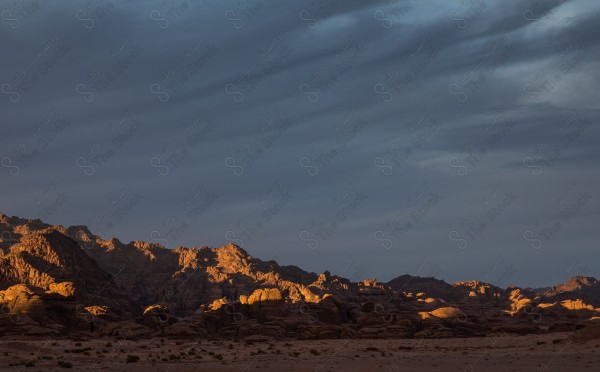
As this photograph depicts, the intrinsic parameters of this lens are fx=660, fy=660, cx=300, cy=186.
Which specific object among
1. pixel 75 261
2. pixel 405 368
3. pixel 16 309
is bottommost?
pixel 405 368

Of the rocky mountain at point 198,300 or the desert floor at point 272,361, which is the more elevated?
the rocky mountain at point 198,300

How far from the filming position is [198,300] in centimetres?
15825

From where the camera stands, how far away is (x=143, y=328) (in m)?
90.7

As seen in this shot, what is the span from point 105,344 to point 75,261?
46.0 m

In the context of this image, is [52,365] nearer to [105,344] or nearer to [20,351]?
[20,351]

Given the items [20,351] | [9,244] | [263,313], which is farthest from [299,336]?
[9,244]

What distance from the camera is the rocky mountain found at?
93375 millimetres

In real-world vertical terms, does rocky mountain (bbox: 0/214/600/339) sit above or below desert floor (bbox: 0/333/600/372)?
above

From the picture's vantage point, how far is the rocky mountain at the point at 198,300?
306 ft

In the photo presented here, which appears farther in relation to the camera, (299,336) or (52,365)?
(299,336)

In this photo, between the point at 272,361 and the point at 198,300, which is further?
the point at 198,300

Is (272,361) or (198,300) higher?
(198,300)

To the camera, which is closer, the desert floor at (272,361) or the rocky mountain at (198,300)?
the desert floor at (272,361)

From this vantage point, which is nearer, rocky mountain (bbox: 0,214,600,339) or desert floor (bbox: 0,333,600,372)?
desert floor (bbox: 0,333,600,372)
